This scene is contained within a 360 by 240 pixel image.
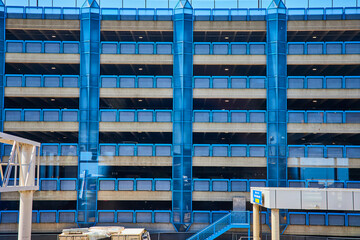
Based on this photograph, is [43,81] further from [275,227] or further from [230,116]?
[275,227]

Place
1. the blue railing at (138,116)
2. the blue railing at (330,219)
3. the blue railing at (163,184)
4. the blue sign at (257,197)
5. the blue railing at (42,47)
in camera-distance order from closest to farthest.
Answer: the blue sign at (257,197), the blue railing at (330,219), the blue railing at (163,184), the blue railing at (138,116), the blue railing at (42,47)

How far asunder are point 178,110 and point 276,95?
32.7 feet

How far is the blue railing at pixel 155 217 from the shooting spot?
3953 centimetres

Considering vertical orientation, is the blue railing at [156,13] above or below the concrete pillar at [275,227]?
above

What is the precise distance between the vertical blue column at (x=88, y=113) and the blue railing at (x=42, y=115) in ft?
3.49

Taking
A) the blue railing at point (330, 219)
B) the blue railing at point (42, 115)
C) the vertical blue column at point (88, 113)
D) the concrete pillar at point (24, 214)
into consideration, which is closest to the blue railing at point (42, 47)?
the vertical blue column at point (88, 113)

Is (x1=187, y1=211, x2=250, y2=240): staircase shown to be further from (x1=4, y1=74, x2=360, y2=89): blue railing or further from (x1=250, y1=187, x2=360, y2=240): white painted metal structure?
(x1=4, y1=74, x2=360, y2=89): blue railing

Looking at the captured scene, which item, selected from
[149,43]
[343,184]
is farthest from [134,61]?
[343,184]

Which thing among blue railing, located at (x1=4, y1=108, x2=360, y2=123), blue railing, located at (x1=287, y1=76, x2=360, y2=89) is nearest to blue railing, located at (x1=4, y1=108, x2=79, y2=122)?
blue railing, located at (x1=4, y1=108, x2=360, y2=123)

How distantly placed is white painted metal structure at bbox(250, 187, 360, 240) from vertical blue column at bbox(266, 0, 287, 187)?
46.5 ft

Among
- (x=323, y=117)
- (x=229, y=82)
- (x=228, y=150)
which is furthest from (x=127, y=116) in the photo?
(x=323, y=117)

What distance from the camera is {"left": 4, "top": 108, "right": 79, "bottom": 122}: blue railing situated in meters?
41.6

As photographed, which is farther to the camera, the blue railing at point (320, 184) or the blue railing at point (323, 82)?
the blue railing at point (323, 82)

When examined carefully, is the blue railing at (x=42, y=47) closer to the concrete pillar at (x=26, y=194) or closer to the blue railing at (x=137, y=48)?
the blue railing at (x=137, y=48)
